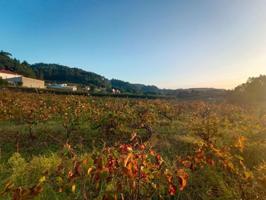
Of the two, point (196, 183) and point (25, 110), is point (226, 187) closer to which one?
point (196, 183)

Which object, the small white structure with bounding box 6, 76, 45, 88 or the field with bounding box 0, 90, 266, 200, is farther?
the small white structure with bounding box 6, 76, 45, 88

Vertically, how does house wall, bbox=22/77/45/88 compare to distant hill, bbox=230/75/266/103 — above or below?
below

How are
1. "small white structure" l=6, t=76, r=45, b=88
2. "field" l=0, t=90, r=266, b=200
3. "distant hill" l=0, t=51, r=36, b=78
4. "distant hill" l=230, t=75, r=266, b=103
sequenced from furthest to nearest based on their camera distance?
"distant hill" l=0, t=51, r=36, b=78
"small white structure" l=6, t=76, r=45, b=88
"distant hill" l=230, t=75, r=266, b=103
"field" l=0, t=90, r=266, b=200

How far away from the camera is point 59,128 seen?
31.8 feet

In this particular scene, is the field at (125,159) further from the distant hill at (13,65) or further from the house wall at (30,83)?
the distant hill at (13,65)

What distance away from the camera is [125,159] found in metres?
2.70

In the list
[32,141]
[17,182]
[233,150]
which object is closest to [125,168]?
[17,182]

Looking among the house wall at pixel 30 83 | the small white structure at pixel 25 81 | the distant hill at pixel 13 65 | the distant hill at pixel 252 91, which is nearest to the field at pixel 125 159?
the distant hill at pixel 252 91

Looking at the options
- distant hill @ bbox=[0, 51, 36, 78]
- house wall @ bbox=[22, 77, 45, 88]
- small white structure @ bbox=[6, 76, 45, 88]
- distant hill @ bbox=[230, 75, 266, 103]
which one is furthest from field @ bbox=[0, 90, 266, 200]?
distant hill @ bbox=[0, 51, 36, 78]

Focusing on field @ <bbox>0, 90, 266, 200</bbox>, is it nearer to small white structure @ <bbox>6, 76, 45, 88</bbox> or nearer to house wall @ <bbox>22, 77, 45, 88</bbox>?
small white structure @ <bbox>6, 76, 45, 88</bbox>

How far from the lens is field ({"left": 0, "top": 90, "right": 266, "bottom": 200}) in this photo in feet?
9.95

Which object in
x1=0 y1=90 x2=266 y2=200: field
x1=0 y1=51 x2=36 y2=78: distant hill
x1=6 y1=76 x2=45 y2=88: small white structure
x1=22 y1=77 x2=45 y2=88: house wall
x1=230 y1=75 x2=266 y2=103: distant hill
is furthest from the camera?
x1=0 y1=51 x2=36 y2=78: distant hill

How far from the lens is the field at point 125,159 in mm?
3033

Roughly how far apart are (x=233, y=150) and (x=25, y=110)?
8.88 m
